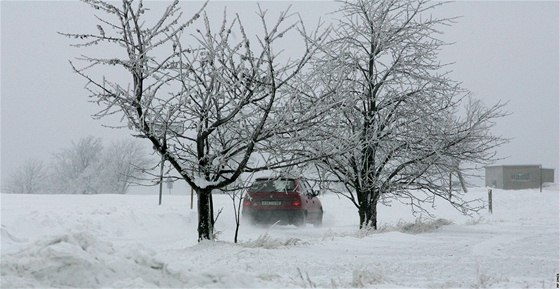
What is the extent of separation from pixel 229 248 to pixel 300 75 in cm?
367

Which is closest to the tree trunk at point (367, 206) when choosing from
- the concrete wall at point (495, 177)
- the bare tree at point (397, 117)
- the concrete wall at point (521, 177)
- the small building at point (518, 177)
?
the bare tree at point (397, 117)

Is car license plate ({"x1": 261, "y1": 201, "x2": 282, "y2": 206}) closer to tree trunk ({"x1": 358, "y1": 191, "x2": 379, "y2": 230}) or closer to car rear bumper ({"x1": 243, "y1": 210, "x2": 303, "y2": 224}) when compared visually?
car rear bumper ({"x1": 243, "y1": 210, "x2": 303, "y2": 224})

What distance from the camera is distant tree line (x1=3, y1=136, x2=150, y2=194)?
6681 centimetres

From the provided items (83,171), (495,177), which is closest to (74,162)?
(83,171)

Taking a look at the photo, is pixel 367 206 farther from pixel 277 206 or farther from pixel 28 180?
pixel 28 180

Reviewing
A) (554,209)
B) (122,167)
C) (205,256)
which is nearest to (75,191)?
(122,167)

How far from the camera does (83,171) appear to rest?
69562 millimetres

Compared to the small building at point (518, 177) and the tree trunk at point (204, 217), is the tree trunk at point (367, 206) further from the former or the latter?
the small building at point (518, 177)

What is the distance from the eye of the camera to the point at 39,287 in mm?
4598

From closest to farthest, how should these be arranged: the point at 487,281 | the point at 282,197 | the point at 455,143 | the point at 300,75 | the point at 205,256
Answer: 1. the point at 487,281
2. the point at 205,256
3. the point at 300,75
4. the point at 455,143
5. the point at 282,197

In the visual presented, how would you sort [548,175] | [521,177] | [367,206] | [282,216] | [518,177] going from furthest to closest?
[548,175], [518,177], [521,177], [282,216], [367,206]

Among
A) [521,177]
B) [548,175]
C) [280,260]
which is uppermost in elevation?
[548,175]

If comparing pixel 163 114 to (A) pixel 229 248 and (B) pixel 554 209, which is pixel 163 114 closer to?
(A) pixel 229 248

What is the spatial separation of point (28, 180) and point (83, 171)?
10736 mm
